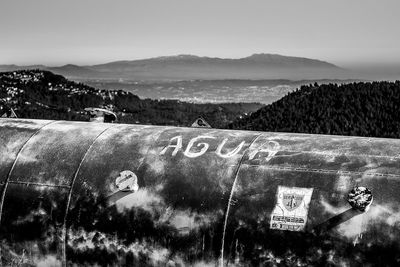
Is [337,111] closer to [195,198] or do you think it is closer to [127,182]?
[127,182]

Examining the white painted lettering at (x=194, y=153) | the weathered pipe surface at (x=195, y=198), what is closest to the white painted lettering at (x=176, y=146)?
the weathered pipe surface at (x=195, y=198)

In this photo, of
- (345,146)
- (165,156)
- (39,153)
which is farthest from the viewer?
(39,153)

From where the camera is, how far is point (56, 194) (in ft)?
40.5

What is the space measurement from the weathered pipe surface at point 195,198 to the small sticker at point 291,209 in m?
0.02

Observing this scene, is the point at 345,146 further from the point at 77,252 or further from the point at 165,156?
the point at 77,252

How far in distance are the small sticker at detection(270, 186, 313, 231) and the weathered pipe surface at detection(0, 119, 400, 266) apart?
2 cm

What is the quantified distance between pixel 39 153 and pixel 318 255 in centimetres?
694

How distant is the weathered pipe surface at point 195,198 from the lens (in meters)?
10.1

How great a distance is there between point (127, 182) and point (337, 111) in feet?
217

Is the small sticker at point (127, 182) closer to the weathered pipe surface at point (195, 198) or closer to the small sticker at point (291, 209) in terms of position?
the weathered pipe surface at point (195, 198)

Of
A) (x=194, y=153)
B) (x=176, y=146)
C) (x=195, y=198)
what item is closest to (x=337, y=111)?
(x=176, y=146)

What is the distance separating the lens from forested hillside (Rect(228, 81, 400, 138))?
68.0 meters

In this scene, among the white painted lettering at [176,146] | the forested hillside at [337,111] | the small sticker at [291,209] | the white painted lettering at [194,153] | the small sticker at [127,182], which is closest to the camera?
the small sticker at [291,209]

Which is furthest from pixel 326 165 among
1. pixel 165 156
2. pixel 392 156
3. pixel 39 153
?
pixel 39 153
